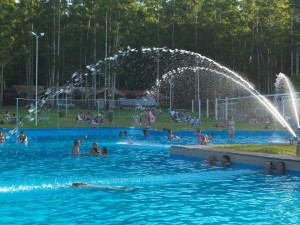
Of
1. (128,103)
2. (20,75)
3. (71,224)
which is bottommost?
(71,224)

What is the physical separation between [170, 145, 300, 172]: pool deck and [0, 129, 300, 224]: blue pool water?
473mm

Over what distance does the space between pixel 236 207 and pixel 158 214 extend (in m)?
1.91

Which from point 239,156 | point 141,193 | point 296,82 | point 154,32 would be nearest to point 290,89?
point 239,156

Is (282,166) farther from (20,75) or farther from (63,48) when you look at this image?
(20,75)

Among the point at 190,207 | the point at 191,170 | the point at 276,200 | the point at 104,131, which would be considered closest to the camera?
the point at 190,207

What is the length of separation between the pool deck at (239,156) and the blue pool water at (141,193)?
0.47 meters

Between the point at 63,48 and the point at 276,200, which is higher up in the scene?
the point at 63,48

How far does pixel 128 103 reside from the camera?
213 ft

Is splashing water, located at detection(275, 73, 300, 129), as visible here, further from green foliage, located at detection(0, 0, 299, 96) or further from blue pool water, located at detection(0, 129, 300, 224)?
blue pool water, located at detection(0, 129, 300, 224)

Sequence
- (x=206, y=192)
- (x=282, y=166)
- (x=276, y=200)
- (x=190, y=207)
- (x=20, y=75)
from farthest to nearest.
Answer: (x=20, y=75)
(x=282, y=166)
(x=206, y=192)
(x=276, y=200)
(x=190, y=207)

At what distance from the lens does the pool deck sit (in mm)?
16281

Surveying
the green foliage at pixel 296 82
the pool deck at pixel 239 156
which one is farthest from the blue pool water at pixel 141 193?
the green foliage at pixel 296 82

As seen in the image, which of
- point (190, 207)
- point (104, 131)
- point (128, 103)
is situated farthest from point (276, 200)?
point (128, 103)

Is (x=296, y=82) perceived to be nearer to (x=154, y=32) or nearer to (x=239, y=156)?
(x=154, y=32)
